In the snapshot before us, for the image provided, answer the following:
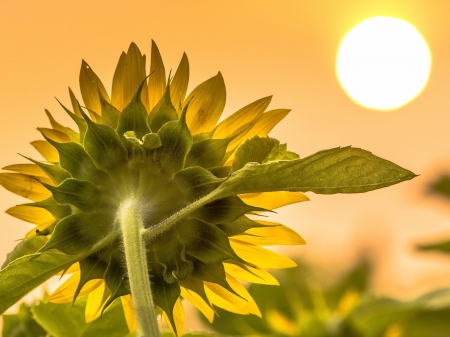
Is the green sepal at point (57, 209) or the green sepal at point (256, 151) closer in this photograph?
the green sepal at point (256, 151)

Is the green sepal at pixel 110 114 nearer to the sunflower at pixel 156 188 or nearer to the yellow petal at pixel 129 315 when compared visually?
the sunflower at pixel 156 188

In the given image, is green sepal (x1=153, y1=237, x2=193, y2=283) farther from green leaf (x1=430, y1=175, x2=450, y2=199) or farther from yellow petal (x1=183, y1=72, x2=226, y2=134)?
green leaf (x1=430, y1=175, x2=450, y2=199)

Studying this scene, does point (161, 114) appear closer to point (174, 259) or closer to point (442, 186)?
point (174, 259)

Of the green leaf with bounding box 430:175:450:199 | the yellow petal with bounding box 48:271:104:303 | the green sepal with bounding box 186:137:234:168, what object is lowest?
the yellow petal with bounding box 48:271:104:303

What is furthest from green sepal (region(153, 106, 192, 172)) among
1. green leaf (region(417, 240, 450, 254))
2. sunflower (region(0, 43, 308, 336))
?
green leaf (region(417, 240, 450, 254))

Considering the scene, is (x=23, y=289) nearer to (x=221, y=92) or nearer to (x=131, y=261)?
(x=131, y=261)

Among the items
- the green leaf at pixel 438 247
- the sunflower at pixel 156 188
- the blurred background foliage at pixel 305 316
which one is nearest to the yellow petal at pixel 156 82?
the sunflower at pixel 156 188

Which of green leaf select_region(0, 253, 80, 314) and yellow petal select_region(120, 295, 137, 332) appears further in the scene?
yellow petal select_region(120, 295, 137, 332)

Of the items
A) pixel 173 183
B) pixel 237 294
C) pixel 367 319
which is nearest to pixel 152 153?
pixel 173 183
